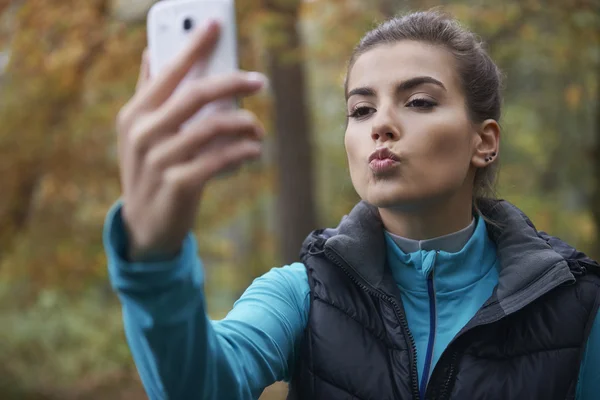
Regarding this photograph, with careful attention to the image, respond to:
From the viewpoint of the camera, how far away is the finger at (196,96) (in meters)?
1.15

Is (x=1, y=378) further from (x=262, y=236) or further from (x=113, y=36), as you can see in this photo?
(x=262, y=236)

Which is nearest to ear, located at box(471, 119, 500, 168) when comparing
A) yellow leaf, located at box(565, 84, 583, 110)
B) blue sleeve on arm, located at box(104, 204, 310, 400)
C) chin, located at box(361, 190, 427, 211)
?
chin, located at box(361, 190, 427, 211)

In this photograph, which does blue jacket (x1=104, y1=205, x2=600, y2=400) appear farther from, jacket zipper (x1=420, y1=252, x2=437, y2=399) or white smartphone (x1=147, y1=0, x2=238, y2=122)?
white smartphone (x1=147, y1=0, x2=238, y2=122)

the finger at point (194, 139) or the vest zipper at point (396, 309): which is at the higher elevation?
the finger at point (194, 139)

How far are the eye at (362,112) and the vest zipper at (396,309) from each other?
47cm

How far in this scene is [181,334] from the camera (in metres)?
1.31

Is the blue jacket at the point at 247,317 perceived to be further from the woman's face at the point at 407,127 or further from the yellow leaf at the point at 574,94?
the yellow leaf at the point at 574,94

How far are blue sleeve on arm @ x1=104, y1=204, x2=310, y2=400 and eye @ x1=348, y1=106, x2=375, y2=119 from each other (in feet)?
2.71

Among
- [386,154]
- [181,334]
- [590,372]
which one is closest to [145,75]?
[181,334]

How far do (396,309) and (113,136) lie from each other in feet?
24.8

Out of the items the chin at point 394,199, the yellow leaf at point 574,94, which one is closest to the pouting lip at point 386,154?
the chin at point 394,199

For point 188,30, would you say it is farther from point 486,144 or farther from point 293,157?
point 293,157

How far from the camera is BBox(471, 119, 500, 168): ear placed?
244 centimetres

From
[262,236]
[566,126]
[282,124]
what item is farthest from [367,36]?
[262,236]
